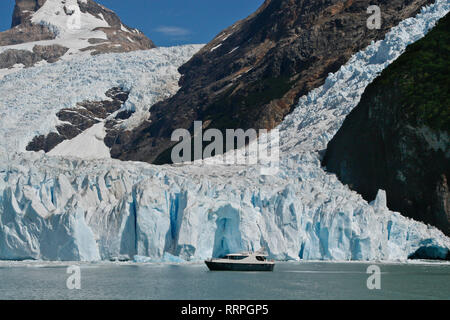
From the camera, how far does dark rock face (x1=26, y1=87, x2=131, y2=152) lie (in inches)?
4796

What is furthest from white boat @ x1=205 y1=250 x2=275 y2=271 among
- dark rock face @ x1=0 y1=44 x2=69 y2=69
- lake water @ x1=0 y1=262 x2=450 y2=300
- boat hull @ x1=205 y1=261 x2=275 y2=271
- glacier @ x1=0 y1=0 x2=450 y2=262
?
dark rock face @ x1=0 y1=44 x2=69 y2=69

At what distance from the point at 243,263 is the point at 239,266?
298 mm

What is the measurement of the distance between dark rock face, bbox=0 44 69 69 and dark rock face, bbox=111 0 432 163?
46.5 metres

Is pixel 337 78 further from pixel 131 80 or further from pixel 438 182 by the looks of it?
pixel 131 80

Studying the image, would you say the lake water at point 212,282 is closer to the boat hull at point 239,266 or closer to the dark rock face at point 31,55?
the boat hull at point 239,266

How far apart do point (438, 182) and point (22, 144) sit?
77285mm

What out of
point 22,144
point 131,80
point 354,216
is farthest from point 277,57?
point 354,216

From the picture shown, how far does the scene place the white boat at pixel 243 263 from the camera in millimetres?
37531

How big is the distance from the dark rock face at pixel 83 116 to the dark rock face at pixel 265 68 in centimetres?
654

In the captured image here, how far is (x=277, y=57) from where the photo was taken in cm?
10575

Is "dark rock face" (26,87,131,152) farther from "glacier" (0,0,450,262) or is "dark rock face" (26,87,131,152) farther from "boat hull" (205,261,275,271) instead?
"boat hull" (205,261,275,271)

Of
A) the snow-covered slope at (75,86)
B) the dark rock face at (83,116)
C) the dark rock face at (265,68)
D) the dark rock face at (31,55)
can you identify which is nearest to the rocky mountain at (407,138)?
the dark rock face at (265,68)

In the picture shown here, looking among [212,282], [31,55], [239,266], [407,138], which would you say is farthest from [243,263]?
[31,55]

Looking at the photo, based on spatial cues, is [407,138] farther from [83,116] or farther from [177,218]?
[83,116]
